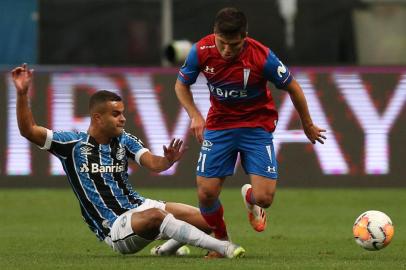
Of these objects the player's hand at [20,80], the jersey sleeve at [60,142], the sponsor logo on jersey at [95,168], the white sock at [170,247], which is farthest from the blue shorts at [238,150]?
the player's hand at [20,80]

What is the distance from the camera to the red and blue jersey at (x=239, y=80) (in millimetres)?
10391

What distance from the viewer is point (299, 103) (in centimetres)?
1046

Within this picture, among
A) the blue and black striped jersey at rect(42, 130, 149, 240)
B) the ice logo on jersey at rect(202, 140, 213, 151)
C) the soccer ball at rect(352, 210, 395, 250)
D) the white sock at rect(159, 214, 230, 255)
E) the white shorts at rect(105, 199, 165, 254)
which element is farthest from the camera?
the ice logo on jersey at rect(202, 140, 213, 151)

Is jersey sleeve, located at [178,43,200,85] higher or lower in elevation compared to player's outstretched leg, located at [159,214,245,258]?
higher

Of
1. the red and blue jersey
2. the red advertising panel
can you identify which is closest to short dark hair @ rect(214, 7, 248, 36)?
the red and blue jersey

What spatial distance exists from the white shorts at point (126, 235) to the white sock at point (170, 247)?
43 cm

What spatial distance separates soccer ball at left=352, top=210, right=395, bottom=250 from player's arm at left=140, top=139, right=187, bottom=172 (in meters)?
1.67

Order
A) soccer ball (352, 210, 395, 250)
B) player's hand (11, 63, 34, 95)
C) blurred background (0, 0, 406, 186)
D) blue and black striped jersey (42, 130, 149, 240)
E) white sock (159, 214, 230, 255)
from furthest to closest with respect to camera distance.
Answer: blurred background (0, 0, 406, 186)
soccer ball (352, 210, 395, 250)
blue and black striped jersey (42, 130, 149, 240)
white sock (159, 214, 230, 255)
player's hand (11, 63, 34, 95)

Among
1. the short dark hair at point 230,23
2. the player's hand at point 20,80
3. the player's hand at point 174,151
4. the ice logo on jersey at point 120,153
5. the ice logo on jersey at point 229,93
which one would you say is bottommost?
the ice logo on jersey at point 120,153

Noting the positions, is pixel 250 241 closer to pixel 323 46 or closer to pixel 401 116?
pixel 401 116

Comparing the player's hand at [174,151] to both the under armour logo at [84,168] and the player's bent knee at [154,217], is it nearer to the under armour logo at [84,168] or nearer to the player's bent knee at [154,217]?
the player's bent knee at [154,217]

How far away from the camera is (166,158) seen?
32.7ft

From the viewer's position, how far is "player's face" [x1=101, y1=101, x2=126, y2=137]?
1009 centimetres

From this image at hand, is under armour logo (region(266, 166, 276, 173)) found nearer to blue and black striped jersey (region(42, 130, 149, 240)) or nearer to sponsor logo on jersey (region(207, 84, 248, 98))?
sponsor logo on jersey (region(207, 84, 248, 98))
